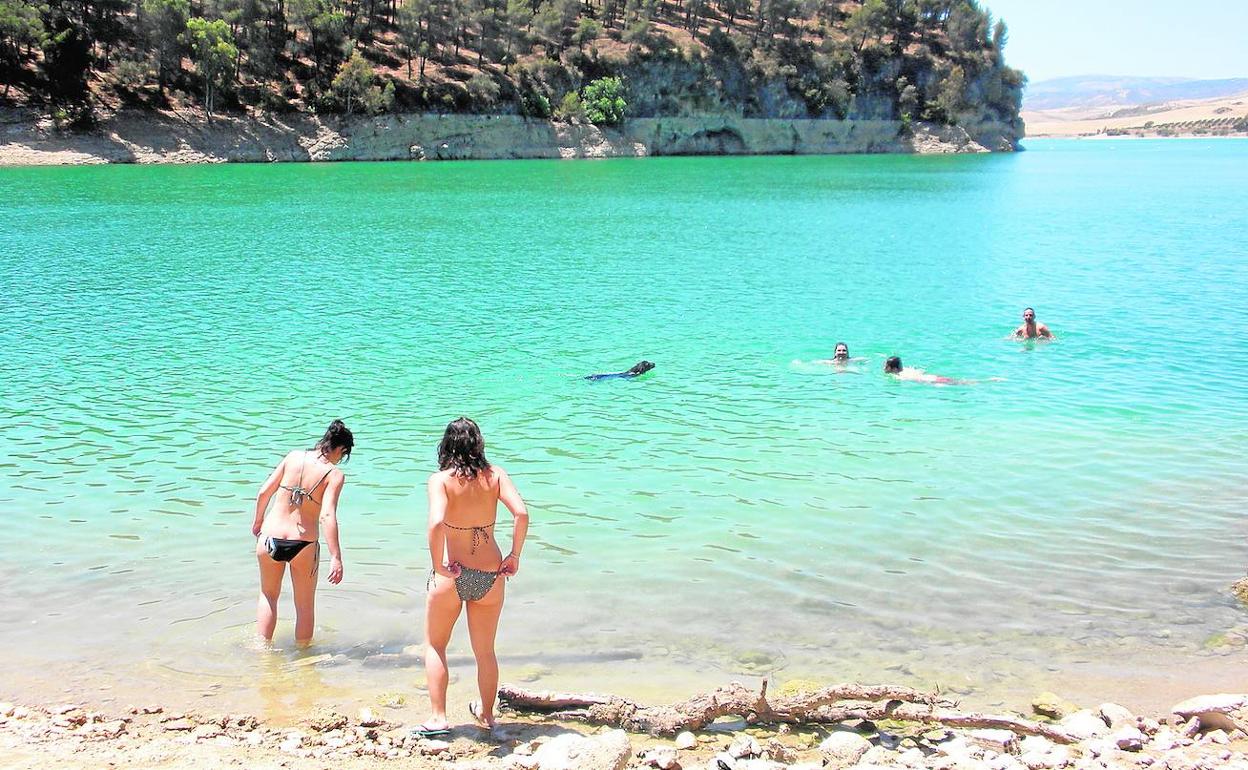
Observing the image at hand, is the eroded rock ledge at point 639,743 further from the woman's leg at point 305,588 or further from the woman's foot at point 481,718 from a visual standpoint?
the woman's leg at point 305,588

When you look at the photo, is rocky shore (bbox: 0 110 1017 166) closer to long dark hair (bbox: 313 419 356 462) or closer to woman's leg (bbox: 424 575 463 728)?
long dark hair (bbox: 313 419 356 462)

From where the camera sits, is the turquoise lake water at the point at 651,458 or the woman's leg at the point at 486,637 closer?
the woman's leg at the point at 486,637

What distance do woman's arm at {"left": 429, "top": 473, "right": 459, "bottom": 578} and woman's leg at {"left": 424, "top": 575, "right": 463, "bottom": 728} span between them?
6.2 inches

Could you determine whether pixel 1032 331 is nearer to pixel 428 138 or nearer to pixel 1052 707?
pixel 1052 707

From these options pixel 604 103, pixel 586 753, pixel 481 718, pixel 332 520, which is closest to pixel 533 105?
pixel 604 103

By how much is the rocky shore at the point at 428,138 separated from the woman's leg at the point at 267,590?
73731 millimetres

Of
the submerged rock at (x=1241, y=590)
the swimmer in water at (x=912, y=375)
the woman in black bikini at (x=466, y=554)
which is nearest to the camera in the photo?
the woman in black bikini at (x=466, y=554)

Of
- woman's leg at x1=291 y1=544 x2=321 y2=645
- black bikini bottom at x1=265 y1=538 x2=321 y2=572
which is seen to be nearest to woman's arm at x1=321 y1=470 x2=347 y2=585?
black bikini bottom at x1=265 y1=538 x2=321 y2=572

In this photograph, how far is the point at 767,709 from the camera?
6.23 m

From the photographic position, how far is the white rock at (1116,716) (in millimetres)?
6109

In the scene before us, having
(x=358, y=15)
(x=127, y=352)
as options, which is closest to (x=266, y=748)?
(x=127, y=352)

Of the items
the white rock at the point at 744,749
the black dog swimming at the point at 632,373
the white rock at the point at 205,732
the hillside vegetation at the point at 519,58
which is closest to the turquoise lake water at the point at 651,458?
the black dog swimming at the point at 632,373

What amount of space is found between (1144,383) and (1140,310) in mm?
7568

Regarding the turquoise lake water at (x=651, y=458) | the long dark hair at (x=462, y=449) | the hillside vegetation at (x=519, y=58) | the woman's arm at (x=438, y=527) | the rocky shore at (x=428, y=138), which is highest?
the hillside vegetation at (x=519, y=58)
